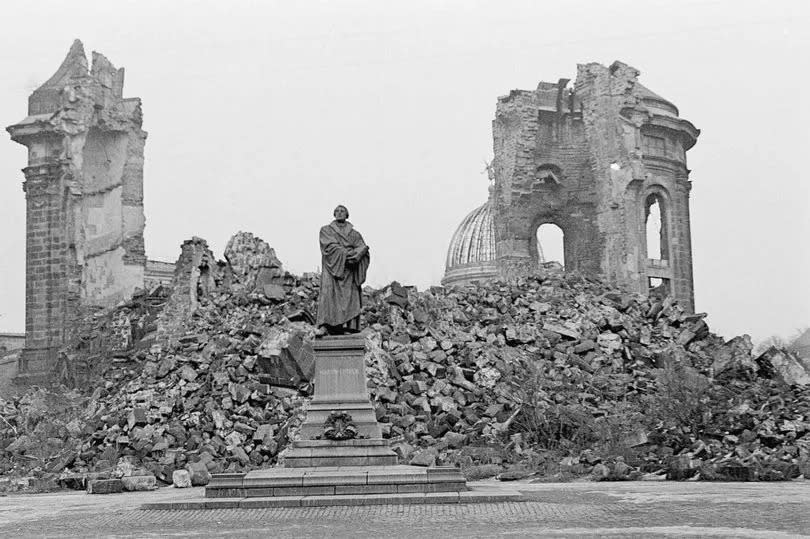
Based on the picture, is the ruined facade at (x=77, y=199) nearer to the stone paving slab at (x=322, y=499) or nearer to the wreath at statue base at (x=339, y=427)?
the wreath at statue base at (x=339, y=427)

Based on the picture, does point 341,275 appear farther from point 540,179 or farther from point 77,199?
point 540,179

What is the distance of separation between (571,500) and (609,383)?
10119mm

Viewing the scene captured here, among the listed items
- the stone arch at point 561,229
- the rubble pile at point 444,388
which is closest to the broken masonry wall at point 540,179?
the stone arch at point 561,229

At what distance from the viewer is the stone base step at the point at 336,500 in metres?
12.6

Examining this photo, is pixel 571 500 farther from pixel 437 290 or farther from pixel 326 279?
pixel 437 290

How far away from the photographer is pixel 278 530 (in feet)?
34.8

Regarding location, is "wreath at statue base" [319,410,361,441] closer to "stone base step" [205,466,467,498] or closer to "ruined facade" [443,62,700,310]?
"stone base step" [205,466,467,498]

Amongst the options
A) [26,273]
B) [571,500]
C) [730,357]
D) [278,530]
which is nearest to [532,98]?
[730,357]

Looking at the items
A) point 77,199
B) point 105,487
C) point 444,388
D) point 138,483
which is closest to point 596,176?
point 444,388

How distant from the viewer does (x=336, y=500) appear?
12.6 m

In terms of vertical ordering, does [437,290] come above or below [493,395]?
above

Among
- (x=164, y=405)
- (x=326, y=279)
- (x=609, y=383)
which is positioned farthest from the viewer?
(x=609, y=383)

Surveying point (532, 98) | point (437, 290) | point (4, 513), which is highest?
point (532, 98)

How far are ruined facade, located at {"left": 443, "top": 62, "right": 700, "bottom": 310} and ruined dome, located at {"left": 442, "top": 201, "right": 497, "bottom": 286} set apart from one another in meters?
16.4
